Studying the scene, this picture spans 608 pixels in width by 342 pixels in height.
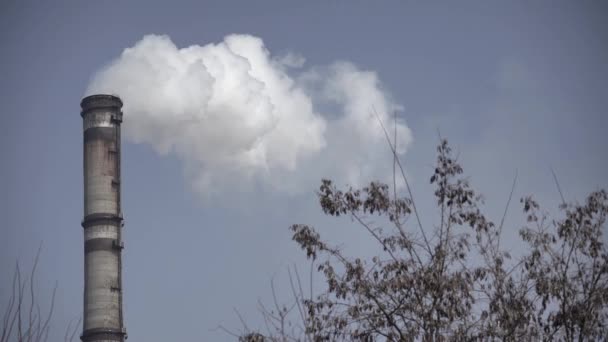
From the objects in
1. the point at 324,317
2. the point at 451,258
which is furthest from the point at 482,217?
the point at 324,317

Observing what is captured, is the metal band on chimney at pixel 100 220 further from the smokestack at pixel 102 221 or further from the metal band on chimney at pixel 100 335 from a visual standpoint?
the metal band on chimney at pixel 100 335

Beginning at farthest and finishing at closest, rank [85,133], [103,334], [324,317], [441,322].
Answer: [85,133] → [103,334] → [324,317] → [441,322]

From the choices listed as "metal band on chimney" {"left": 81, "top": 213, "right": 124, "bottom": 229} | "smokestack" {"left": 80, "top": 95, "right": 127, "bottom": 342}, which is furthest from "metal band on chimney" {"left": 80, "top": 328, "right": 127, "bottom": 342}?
"metal band on chimney" {"left": 81, "top": 213, "right": 124, "bottom": 229}

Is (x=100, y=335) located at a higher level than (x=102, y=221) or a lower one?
lower

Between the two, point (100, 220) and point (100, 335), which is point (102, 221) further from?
point (100, 335)

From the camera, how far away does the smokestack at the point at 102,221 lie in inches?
1603

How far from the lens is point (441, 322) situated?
Answer: 1064 centimetres

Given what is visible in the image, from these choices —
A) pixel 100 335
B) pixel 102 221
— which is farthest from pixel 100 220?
pixel 100 335

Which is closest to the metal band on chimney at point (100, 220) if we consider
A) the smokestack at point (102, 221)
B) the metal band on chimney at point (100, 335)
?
the smokestack at point (102, 221)

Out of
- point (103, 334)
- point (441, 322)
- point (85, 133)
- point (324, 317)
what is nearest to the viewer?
point (441, 322)

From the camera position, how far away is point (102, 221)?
41.5m

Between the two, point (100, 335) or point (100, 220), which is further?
point (100, 220)

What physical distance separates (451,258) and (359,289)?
1.31 m

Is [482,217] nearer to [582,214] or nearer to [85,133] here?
[582,214]
